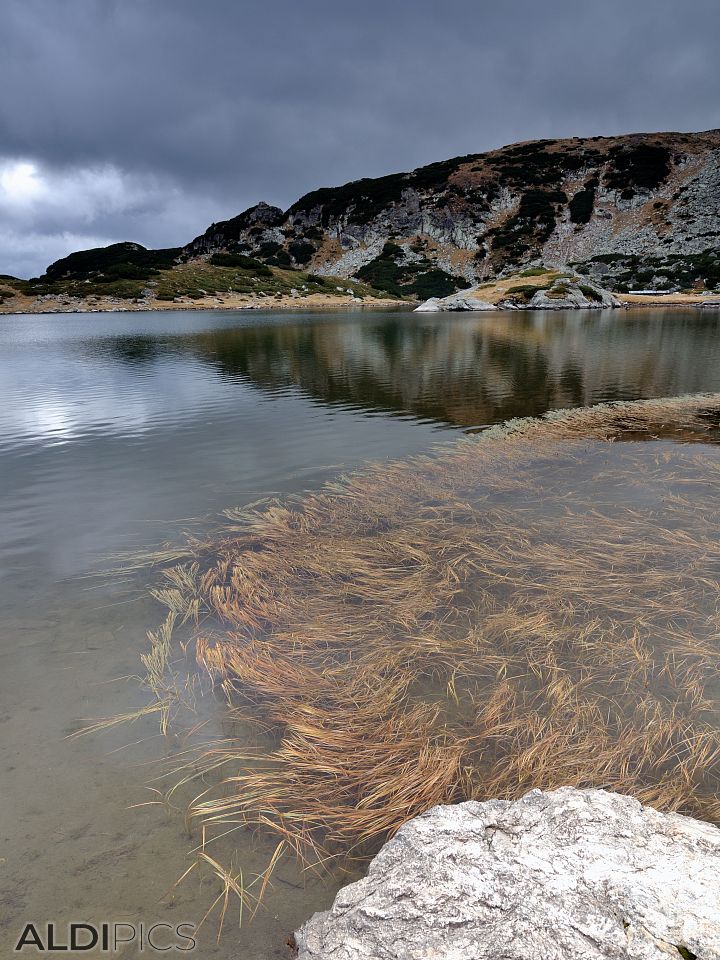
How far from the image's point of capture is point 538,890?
6.81ft

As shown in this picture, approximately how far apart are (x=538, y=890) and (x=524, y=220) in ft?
556

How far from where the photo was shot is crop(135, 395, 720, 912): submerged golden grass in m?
3.41

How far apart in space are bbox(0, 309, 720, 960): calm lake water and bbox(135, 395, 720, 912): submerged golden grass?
38 cm

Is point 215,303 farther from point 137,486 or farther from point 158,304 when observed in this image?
point 137,486

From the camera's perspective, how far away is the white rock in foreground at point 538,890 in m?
1.84

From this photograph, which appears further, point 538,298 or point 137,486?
point 538,298

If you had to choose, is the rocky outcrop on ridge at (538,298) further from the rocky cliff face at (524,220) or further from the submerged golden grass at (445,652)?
the submerged golden grass at (445,652)

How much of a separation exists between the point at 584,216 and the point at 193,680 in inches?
6527

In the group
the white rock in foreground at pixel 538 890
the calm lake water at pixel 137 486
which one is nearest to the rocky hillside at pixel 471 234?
the calm lake water at pixel 137 486

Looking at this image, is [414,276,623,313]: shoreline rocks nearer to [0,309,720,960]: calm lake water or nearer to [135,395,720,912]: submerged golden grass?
[0,309,720,960]: calm lake water

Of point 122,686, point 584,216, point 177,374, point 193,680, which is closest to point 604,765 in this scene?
point 193,680

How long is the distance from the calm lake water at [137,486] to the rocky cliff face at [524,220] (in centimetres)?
10800

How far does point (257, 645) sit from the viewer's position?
16.5 feet

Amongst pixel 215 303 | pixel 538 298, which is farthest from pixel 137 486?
pixel 215 303
